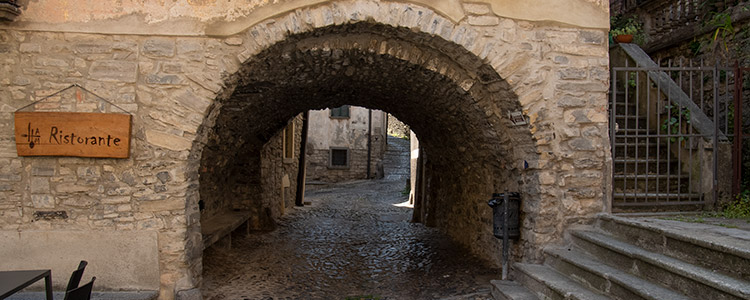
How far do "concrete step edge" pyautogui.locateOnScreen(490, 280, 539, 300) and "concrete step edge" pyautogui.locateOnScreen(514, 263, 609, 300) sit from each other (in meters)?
0.13

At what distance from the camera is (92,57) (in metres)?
3.90

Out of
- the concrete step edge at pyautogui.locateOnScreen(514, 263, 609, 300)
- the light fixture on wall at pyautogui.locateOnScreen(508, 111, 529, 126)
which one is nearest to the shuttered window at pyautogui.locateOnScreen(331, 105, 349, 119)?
the light fixture on wall at pyautogui.locateOnScreen(508, 111, 529, 126)

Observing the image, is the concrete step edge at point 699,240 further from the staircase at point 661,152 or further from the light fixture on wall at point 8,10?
the light fixture on wall at point 8,10

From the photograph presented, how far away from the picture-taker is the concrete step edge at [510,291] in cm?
383

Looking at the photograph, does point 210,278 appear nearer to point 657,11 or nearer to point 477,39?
point 477,39

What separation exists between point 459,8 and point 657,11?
5630 millimetres

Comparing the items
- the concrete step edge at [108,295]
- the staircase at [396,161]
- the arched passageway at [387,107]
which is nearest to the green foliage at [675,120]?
the arched passageway at [387,107]

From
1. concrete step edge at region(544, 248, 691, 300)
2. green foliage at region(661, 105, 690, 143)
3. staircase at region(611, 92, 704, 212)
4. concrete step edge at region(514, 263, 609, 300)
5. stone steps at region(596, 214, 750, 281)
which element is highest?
green foliage at region(661, 105, 690, 143)

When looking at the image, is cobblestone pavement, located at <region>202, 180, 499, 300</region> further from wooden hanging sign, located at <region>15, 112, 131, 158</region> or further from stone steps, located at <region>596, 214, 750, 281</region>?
wooden hanging sign, located at <region>15, 112, 131, 158</region>

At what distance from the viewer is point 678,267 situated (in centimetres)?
290

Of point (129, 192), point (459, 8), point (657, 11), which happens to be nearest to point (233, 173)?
point (129, 192)

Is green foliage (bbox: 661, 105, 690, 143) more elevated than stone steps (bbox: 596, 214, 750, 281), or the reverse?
green foliage (bbox: 661, 105, 690, 143)

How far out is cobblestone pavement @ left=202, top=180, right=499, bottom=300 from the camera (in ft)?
15.6

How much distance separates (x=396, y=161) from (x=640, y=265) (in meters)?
18.1
